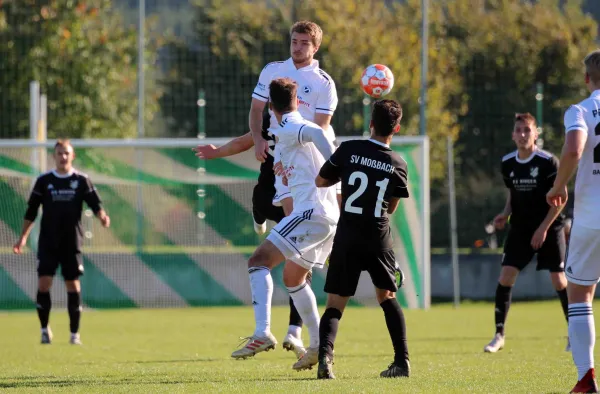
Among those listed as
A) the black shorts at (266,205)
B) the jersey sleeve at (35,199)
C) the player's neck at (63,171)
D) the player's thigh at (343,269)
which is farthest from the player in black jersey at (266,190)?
the jersey sleeve at (35,199)

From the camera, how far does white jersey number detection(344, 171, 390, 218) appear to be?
7188 millimetres

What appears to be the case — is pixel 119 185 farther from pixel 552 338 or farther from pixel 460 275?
pixel 552 338

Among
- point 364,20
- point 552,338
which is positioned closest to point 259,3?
point 364,20

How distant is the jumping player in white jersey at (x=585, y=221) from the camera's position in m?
6.39

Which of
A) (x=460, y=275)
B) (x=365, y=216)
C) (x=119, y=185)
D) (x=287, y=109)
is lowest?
(x=460, y=275)

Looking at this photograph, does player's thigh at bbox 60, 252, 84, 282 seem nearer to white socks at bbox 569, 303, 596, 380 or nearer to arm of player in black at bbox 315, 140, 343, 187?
arm of player in black at bbox 315, 140, 343, 187

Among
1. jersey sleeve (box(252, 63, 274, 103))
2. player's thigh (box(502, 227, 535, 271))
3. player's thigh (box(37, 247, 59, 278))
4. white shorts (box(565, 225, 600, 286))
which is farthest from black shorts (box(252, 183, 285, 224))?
player's thigh (box(37, 247, 59, 278))

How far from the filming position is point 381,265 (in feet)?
23.7

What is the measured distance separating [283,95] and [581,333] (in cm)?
270

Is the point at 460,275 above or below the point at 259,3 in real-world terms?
below

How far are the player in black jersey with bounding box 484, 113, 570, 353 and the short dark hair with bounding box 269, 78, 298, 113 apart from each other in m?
3.59

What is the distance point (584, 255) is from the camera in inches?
254

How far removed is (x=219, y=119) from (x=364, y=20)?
13661 mm

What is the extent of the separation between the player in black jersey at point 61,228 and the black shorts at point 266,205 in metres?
3.60
